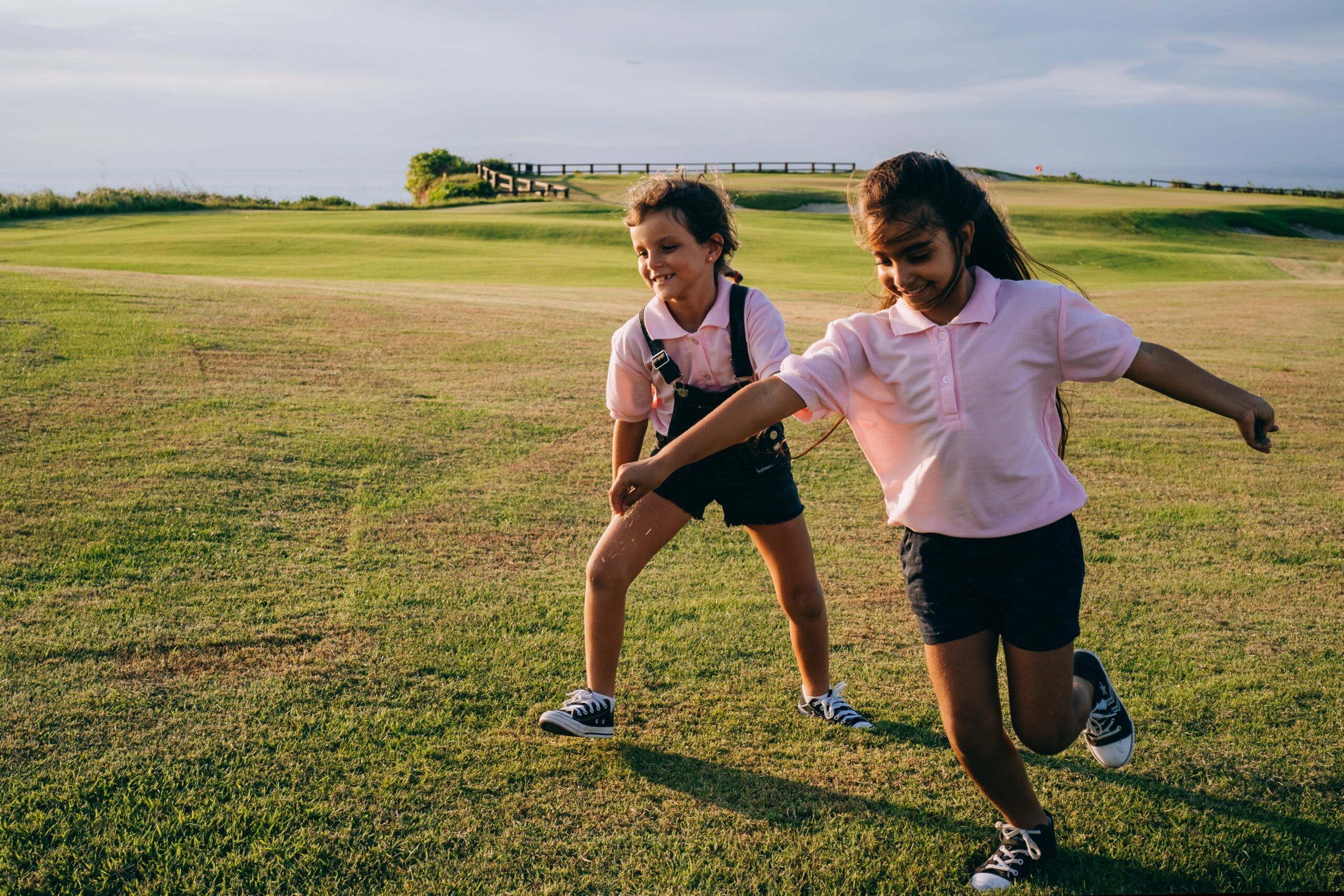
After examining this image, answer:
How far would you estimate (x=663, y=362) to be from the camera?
11.9ft

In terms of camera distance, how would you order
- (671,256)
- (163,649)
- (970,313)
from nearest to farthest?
1. (970,313)
2. (671,256)
3. (163,649)

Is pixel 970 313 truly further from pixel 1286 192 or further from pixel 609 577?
pixel 1286 192

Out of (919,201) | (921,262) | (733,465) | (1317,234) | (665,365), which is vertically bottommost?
(733,465)

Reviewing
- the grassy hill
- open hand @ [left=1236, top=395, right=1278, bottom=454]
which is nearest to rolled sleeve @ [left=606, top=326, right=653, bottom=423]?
open hand @ [left=1236, top=395, right=1278, bottom=454]

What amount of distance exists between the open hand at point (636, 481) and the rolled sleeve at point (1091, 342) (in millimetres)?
1133

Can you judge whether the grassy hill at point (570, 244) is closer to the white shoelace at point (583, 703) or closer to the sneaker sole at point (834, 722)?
the sneaker sole at point (834, 722)

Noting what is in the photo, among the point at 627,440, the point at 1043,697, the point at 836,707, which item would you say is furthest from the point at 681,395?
the point at 1043,697

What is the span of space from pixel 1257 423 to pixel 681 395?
181 cm

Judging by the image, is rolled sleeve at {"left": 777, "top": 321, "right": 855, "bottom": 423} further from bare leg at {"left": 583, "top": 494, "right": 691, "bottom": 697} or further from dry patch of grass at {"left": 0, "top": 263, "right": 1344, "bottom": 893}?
dry patch of grass at {"left": 0, "top": 263, "right": 1344, "bottom": 893}

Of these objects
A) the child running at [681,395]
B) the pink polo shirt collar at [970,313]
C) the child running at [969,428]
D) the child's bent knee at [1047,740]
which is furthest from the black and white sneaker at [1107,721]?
the pink polo shirt collar at [970,313]

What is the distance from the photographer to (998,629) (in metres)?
2.93

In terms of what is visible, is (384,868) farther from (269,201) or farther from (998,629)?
(269,201)

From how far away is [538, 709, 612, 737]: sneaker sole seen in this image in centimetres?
358

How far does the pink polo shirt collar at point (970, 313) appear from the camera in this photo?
275 cm
